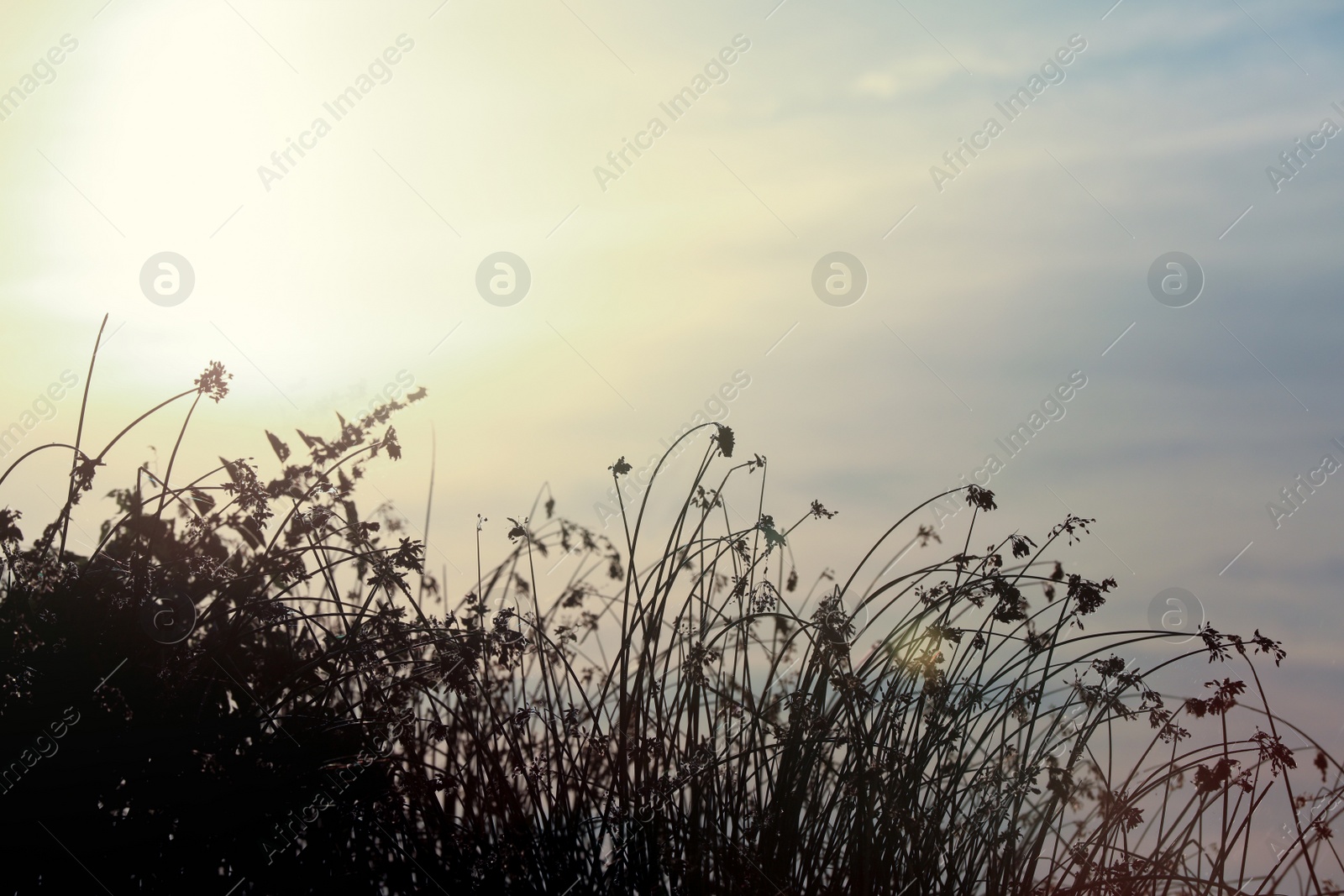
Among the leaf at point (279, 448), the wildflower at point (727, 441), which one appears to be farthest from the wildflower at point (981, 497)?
the leaf at point (279, 448)

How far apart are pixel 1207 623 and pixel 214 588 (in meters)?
3.24

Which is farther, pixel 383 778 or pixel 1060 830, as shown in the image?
pixel 1060 830

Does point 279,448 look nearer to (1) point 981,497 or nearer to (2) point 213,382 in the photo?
(2) point 213,382

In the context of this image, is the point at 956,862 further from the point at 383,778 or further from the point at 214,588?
the point at 214,588

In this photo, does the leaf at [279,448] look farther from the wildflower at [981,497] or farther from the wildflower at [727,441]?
the wildflower at [981,497]

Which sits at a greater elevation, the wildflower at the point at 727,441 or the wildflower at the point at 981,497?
the wildflower at the point at 981,497

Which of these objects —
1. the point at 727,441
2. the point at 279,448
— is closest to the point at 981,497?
the point at 727,441

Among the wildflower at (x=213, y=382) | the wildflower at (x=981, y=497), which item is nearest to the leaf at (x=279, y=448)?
the wildflower at (x=213, y=382)

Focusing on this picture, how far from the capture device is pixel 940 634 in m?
3.54

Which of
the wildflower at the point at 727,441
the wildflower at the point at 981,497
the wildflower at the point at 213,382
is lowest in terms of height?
the wildflower at the point at 213,382

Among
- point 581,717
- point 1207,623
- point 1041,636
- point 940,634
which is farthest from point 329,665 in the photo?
point 1207,623

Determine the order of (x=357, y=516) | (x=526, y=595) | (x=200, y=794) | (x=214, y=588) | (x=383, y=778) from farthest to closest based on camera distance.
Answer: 1. (x=526, y=595)
2. (x=357, y=516)
3. (x=214, y=588)
4. (x=383, y=778)
5. (x=200, y=794)

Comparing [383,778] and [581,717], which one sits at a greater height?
[581,717]

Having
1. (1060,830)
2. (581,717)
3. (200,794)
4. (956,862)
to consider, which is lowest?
(200,794)
